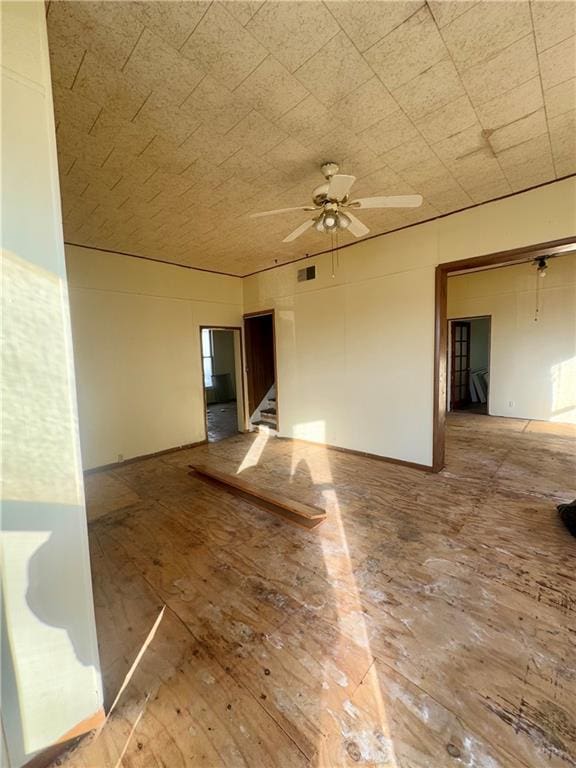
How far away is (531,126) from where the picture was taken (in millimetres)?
2227

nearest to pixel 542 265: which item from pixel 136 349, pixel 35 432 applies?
pixel 136 349

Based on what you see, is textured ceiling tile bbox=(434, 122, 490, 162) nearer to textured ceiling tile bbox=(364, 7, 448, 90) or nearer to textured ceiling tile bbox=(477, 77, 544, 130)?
textured ceiling tile bbox=(477, 77, 544, 130)

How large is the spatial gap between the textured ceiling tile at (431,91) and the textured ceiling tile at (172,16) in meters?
1.19

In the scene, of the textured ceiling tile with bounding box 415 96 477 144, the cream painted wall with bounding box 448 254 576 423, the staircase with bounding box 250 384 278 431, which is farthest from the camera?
the staircase with bounding box 250 384 278 431

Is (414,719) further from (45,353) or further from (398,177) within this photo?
(398,177)

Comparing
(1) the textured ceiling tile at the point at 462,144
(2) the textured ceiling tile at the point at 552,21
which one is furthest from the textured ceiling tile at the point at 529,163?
(2) the textured ceiling tile at the point at 552,21

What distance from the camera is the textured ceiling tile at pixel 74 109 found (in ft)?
6.03

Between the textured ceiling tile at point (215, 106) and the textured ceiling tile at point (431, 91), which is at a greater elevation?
the textured ceiling tile at point (431, 91)

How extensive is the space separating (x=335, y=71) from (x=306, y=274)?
320 cm

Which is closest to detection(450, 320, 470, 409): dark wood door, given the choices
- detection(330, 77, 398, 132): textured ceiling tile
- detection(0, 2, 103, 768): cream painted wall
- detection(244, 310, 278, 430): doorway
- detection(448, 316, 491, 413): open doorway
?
detection(448, 316, 491, 413): open doorway

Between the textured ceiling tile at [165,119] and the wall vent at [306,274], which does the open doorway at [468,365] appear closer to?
the wall vent at [306,274]

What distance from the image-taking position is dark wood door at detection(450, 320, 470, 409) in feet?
25.3

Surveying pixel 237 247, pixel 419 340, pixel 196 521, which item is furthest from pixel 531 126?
pixel 196 521

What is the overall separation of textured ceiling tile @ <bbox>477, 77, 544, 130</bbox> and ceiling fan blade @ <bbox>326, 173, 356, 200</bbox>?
0.96 metres
